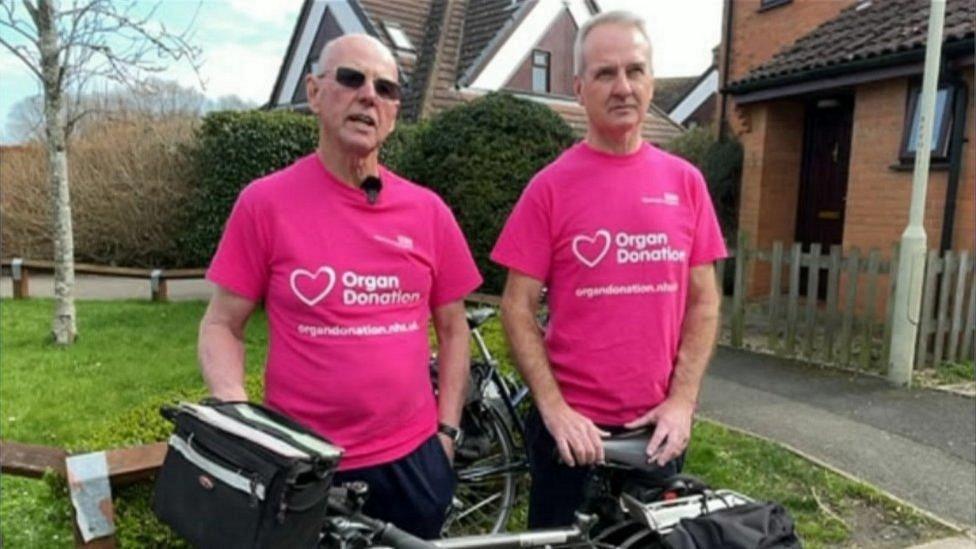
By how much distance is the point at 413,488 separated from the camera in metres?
1.92

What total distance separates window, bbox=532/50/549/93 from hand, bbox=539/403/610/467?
678 inches

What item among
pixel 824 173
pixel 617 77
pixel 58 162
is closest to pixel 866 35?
pixel 824 173

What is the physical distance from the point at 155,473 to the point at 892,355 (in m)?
5.85

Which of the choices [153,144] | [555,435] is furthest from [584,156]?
[153,144]

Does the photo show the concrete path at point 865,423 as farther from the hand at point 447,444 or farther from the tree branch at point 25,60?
the tree branch at point 25,60

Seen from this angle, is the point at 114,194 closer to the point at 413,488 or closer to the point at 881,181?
the point at 881,181

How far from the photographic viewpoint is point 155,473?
2.37 metres

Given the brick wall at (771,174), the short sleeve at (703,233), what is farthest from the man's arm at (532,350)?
the brick wall at (771,174)

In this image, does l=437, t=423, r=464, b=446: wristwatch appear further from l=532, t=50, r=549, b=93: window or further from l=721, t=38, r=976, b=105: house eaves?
l=532, t=50, r=549, b=93: window

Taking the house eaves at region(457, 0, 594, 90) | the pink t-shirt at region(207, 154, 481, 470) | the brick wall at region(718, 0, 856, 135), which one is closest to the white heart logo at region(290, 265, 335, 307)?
the pink t-shirt at region(207, 154, 481, 470)

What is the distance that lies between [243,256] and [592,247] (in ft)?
2.93

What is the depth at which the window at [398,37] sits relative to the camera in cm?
1711

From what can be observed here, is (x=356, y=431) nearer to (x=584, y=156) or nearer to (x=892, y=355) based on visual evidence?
(x=584, y=156)

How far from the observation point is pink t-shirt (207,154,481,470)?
1.80 m
